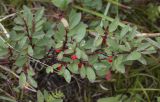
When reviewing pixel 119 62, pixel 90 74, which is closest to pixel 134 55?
pixel 119 62

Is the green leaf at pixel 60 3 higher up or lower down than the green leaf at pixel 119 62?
higher up

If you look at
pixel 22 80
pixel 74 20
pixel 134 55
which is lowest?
pixel 22 80

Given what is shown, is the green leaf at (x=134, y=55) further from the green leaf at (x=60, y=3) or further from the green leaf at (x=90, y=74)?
the green leaf at (x=60, y=3)

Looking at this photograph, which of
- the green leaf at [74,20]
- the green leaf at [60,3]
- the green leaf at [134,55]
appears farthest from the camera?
the green leaf at [60,3]

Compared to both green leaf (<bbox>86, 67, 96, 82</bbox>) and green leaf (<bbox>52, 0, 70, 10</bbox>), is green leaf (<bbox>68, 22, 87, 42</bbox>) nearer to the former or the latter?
green leaf (<bbox>86, 67, 96, 82</bbox>)

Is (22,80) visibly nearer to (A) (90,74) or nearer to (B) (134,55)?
(A) (90,74)

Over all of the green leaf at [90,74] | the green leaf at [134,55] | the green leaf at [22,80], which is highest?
the green leaf at [134,55]

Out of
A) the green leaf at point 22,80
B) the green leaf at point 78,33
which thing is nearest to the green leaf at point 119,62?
the green leaf at point 78,33

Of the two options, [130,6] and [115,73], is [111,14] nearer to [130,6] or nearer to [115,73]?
[130,6]

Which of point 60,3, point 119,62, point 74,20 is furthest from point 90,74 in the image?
point 60,3

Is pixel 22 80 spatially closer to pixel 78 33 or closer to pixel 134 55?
pixel 78 33

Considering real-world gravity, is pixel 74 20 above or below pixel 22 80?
above

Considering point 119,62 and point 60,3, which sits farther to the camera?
point 60,3
